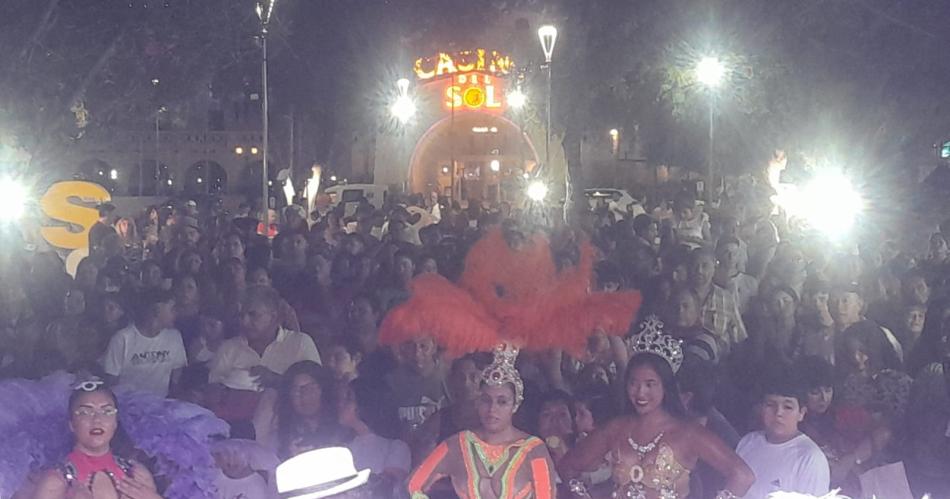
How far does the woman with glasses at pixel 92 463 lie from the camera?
4508 mm

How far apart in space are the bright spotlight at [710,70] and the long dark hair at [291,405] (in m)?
15.0

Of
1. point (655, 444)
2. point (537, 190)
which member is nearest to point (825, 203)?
point (537, 190)

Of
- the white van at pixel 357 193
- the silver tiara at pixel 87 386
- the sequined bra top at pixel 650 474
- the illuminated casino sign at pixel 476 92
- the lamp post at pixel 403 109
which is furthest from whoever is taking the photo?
the illuminated casino sign at pixel 476 92

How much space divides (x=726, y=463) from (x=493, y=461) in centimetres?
109

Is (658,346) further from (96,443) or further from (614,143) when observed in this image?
(614,143)

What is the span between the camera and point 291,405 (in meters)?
5.88

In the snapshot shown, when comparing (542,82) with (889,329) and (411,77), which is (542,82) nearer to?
(411,77)

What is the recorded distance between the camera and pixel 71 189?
39.9ft

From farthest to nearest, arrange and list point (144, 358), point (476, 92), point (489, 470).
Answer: point (476, 92) < point (144, 358) < point (489, 470)

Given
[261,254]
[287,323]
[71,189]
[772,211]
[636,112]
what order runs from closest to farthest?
[287,323]
[261,254]
[71,189]
[772,211]
[636,112]

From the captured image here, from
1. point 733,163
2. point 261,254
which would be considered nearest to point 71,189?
point 261,254

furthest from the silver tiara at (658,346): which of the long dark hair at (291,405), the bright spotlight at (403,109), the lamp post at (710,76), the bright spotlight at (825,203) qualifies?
the bright spotlight at (403,109)

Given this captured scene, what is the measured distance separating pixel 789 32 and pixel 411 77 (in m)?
16.6

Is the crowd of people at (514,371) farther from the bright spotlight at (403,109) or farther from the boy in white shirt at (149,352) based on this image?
the bright spotlight at (403,109)
